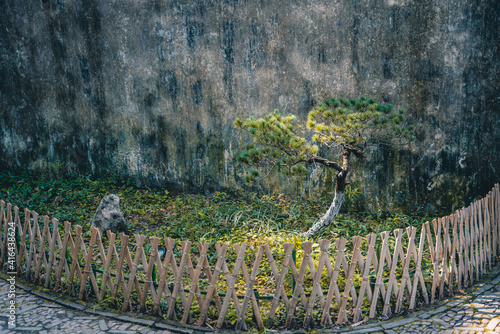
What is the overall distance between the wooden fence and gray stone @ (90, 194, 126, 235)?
126 cm

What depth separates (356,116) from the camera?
561 cm

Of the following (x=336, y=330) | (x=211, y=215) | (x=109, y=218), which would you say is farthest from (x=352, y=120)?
(x=109, y=218)

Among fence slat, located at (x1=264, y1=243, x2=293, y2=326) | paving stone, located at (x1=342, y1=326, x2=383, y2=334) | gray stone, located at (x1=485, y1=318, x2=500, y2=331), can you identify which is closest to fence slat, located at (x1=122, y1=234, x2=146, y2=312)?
fence slat, located at (x1=264, y1=243, x2=293, y2=326)

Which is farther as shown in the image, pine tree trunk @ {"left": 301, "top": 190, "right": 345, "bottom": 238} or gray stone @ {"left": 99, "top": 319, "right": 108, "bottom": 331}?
pine tree trunk @ {"left": 301, "top": 190, "right": 345, "bottom": 238}

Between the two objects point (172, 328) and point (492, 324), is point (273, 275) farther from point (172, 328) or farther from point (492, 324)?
point (492, 324)

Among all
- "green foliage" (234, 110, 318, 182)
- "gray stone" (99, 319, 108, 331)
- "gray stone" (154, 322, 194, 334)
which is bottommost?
"gray stone" (154, 322, 194, 334)

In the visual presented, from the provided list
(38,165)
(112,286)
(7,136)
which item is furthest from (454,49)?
(7,136)

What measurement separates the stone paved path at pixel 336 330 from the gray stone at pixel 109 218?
1.90 m

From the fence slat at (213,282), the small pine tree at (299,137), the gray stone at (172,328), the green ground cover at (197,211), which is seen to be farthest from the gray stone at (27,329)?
the small pine tree at (299,137)

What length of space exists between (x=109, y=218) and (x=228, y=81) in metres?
3.17

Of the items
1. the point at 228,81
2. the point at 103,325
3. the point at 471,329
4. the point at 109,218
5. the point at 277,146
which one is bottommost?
the point at 471,329

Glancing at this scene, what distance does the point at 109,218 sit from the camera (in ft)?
22.0

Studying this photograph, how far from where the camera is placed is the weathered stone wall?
6605 millimetres

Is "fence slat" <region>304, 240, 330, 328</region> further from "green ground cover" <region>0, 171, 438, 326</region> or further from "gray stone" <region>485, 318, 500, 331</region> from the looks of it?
"gray stone" <region>485, 318, 500, 331</region>
